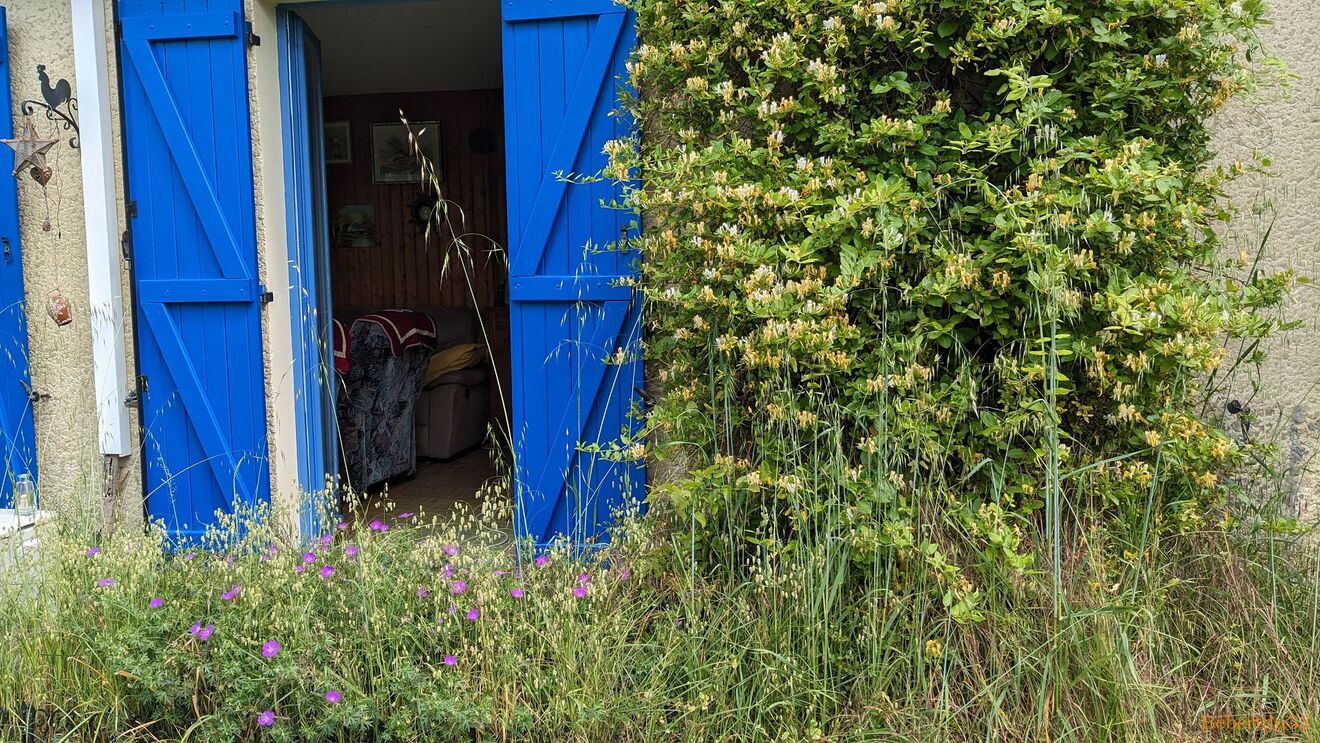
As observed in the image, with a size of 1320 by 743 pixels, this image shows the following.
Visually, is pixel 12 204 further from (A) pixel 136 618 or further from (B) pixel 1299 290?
(B) pixel 1299 290

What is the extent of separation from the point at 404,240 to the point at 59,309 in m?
4.80

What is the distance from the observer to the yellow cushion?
6297 millimetres

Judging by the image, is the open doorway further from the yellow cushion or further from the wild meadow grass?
the wild meadow grass

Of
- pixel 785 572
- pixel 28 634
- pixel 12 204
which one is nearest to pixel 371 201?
pixel 12 204

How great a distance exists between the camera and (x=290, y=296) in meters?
3.99

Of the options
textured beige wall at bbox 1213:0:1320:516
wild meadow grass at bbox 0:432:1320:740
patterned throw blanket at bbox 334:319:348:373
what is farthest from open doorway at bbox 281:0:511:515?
textured beige wall at bbox 1213:0:1320:516

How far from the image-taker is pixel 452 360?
6441 millimetres

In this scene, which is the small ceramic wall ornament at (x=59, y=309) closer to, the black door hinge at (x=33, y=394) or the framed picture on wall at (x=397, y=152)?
the black door hinge at (x=33, y=394)

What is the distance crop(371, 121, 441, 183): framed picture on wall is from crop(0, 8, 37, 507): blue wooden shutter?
4.65 metres

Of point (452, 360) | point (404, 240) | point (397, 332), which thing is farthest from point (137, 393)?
point (404, 240)

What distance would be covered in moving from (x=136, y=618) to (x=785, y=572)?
1.82 metres

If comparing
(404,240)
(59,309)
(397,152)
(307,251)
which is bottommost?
(59,309)

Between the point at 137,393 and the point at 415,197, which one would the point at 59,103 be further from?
the point at 415,197

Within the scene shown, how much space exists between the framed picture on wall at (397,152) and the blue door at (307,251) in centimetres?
416
